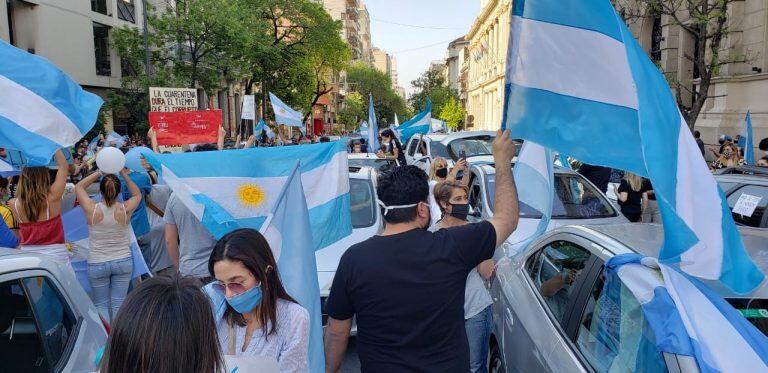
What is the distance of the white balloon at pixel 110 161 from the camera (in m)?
5.07

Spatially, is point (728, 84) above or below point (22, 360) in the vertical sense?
above

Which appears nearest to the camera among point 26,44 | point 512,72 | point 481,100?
point 512,72

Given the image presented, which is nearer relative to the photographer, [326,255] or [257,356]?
[257,356]

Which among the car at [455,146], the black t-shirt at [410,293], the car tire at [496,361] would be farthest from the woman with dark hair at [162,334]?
the car at [455,146]

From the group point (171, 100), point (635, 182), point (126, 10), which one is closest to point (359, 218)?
point (635, 182)

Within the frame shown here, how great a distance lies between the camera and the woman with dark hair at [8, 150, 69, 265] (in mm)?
4684

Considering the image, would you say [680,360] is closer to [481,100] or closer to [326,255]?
[326,255]

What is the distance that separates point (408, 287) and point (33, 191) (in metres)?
3.64

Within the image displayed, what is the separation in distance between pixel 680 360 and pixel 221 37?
23760 mm

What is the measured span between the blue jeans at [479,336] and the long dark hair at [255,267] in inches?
62.3

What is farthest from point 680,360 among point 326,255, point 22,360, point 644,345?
point 326,255

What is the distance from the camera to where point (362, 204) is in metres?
7.14

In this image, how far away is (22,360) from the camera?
8.71 feet

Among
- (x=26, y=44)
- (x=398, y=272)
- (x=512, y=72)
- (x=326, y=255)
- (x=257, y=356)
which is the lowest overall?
(x=326, y=255)
